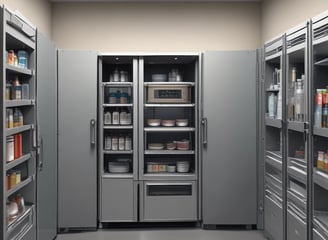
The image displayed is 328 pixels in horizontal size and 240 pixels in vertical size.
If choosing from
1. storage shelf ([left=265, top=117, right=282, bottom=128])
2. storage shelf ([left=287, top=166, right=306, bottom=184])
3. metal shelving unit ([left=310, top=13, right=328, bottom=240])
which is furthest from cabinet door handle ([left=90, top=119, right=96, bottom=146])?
metal shelving unit ([left=310, top=13, right=328, bottom=240])

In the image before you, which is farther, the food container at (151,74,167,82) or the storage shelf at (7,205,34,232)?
the food container at (151,74,167,82)

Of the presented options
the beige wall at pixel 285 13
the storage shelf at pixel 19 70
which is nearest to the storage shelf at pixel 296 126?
the beige wall at pixel 285 13

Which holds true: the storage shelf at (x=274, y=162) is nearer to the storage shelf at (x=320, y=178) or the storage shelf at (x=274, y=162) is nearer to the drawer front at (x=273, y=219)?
the drawer front at (x=273, y=219)

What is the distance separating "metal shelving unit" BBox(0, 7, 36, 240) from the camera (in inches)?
104

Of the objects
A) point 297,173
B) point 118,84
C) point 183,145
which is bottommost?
point 297,173

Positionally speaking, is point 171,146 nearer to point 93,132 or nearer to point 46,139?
point 93,132

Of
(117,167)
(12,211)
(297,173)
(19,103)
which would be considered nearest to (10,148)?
(19,103)

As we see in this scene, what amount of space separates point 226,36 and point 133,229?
9.12 ft

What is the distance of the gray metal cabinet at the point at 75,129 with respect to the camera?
14.6 feet

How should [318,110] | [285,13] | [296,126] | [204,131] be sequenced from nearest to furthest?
1. [318,110]
2. [296,126]
3. [285,13]
4. [204,131]

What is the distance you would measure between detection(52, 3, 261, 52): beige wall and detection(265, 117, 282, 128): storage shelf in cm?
143

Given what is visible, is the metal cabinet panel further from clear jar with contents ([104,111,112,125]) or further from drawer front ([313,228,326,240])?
drawer front ([313,228,326,240])

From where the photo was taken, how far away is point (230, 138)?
4520 mm

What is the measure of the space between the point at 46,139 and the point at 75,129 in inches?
28.6
